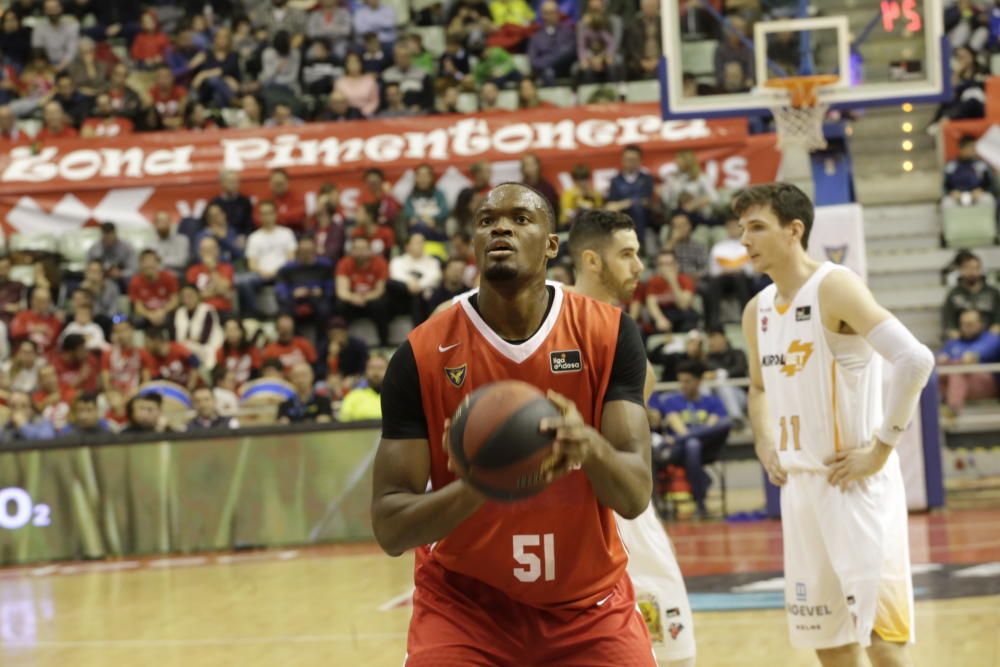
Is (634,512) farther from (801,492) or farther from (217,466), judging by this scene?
(217,466)

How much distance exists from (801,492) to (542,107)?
40.6 ft

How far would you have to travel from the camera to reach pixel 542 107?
1741 centimetres

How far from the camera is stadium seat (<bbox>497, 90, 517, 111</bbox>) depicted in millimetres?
18109

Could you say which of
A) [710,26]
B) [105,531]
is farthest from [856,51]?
[105,531]

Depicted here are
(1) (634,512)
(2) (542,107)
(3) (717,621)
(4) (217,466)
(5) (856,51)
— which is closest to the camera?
(1) (634,512)

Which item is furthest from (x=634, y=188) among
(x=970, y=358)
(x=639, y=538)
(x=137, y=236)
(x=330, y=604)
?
(x=639, y=538)

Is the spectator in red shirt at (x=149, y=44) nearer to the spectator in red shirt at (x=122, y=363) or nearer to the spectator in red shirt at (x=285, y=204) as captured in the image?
the spectator in red shirt at (x=285, y=204)

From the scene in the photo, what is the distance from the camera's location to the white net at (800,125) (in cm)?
1158

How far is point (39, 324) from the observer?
52.5ft

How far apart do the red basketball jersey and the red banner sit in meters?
12.9

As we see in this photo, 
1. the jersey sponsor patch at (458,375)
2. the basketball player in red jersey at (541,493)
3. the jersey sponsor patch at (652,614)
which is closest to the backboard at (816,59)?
the jersey sponsor patch at (652,614)

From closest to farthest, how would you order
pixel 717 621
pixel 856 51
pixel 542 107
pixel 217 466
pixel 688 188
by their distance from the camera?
pixel 717 621, pixel 856 51, pixel 217 466, pixel 688 188, pixel 542 107

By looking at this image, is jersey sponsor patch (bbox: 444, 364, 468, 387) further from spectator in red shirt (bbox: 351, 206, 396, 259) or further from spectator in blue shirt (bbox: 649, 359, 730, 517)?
spectator in red shirt (bbox: 351, 206, 396, 259)

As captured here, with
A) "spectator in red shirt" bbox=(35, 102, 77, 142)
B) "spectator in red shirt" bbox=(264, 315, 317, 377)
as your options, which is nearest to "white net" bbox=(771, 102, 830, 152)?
"spectator in red shirt" bbox=(264, 315, 317, 377)
